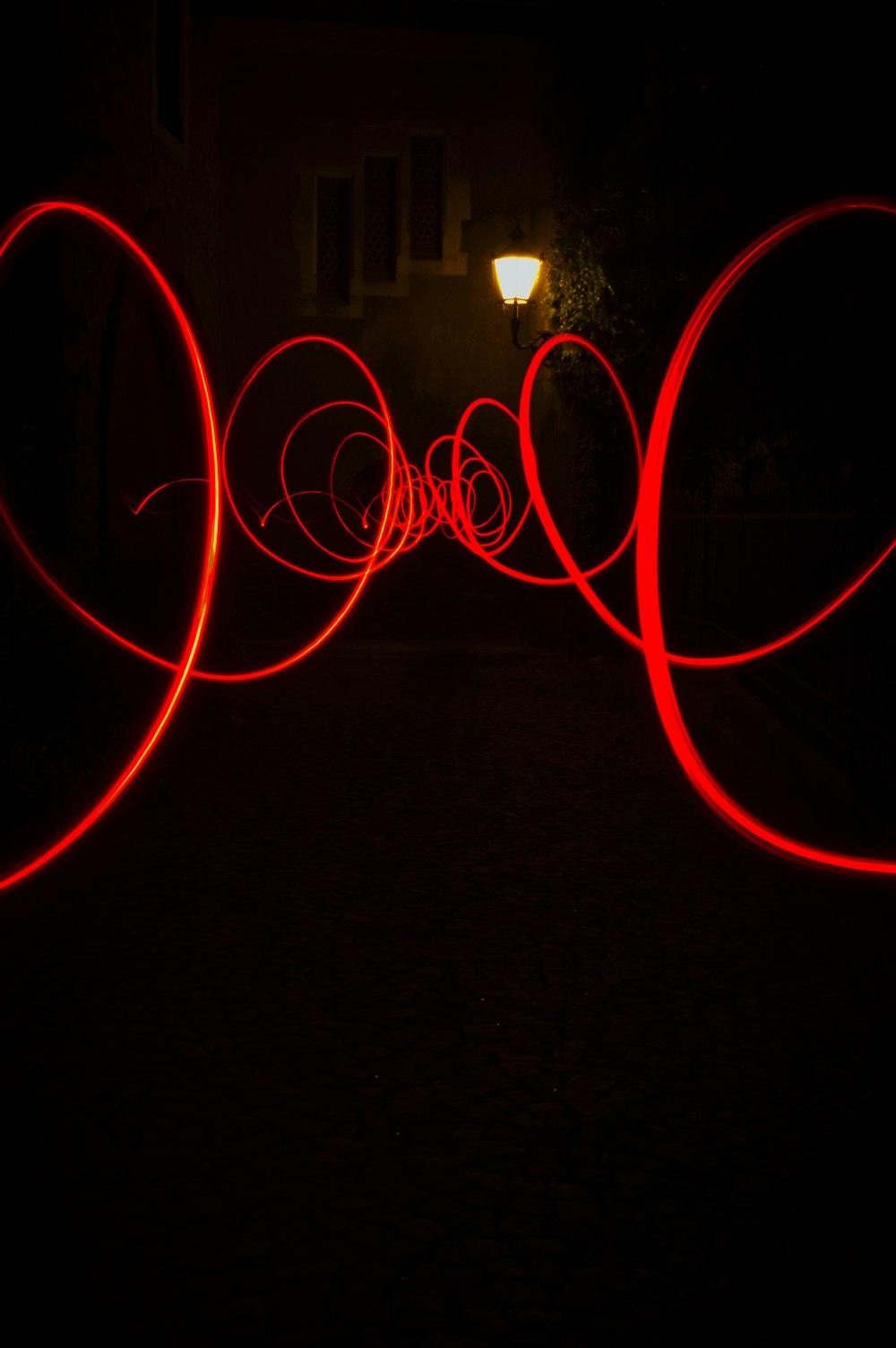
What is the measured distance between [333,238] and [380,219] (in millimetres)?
759

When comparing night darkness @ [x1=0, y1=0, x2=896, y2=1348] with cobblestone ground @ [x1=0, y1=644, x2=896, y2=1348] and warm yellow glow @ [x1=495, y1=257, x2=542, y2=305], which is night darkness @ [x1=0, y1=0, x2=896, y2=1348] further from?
warm yellow glow @ [x1=495, y1=257, x2=542, y2=305]

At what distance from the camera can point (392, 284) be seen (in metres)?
19.3

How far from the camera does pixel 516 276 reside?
1434 cm

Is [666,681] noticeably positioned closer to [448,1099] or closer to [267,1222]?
[448,1099]

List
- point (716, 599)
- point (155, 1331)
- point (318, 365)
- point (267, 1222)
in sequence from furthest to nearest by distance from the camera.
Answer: point (318, 365)
point (716, 599)
point (267, 1222)
point (155, 1331)

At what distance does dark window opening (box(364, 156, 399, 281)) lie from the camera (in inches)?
768

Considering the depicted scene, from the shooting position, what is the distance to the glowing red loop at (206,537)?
18.0 ft

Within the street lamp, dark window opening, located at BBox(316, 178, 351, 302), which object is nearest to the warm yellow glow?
the street lamp

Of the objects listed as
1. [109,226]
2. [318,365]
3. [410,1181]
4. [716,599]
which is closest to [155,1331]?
[410,1181]

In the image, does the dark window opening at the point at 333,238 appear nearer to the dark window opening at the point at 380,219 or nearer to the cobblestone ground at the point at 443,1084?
the dark window opening at the point at 380,219

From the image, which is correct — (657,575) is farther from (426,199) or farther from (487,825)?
(426,199)

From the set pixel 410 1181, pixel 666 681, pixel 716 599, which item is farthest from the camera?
pixel 716 599

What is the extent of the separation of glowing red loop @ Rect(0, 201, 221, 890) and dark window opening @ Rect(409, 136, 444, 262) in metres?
13.4

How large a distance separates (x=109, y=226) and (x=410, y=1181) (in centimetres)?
460
